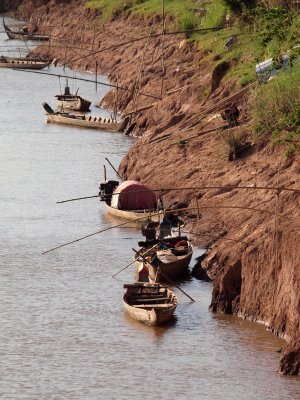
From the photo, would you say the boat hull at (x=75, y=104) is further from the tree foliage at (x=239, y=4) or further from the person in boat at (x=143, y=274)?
the person in boat at (x=143, y=274)

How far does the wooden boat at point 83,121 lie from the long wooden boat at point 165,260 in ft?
107

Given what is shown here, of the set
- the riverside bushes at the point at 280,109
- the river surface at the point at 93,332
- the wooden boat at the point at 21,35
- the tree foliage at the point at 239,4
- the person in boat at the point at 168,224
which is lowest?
the river surface at the point at 93,332

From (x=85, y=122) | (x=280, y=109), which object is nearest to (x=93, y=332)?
(x=280, y=109)

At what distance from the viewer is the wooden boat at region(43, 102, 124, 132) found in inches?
3150

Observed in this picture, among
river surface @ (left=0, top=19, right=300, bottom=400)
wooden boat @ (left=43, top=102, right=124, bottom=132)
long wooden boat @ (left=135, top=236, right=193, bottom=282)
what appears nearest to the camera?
Result: river surface @ (left=0, top=19, right=300, bottom=400)

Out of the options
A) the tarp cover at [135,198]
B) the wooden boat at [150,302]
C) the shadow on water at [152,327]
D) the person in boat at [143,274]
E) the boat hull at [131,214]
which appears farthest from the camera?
the tarp cover at [135,198]

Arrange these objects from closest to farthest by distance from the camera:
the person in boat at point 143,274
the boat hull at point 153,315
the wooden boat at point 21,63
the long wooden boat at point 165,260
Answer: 1. the boat hull at point 153,315
2. the person in boat at point 143,274
3. the long wooden boat at point 165,260
4. the wooden boat at point 21,63

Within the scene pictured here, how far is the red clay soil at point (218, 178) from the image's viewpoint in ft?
129

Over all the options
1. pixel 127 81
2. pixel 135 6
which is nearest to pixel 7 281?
pixel 127 81

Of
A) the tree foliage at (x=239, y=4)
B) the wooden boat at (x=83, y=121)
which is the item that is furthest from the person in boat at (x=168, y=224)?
the wooden boat at (x=83, y=121)

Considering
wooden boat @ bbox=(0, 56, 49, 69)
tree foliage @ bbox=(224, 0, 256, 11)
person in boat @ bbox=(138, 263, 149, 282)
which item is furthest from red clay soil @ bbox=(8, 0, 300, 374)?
wooden boat @ bbox=(0, 56, 49, 69)

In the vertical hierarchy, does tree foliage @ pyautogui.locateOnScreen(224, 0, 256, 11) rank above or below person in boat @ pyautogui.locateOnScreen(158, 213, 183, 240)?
above

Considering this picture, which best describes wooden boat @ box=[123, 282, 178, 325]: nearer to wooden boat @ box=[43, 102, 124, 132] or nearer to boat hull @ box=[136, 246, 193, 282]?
boat hull @ box=[136, 246, 193, 282]

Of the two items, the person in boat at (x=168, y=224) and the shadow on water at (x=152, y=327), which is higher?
the person in boat at (x=168, y=224)
